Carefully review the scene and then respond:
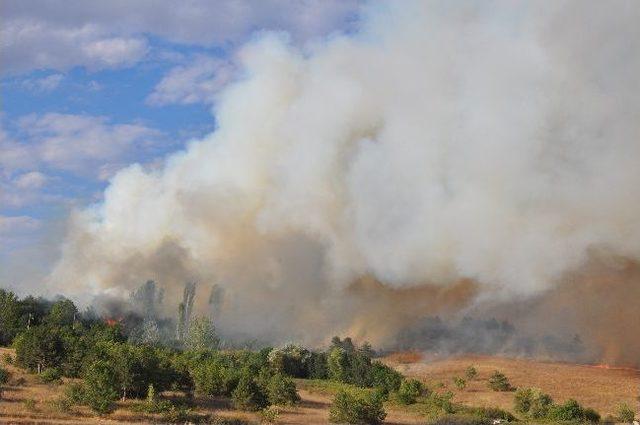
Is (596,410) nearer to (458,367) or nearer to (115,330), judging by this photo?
(458,367)

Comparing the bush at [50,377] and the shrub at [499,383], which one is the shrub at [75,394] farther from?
the shrub at [499,383]

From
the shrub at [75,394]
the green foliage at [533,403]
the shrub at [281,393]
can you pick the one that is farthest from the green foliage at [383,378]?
the shrub at [75,394]

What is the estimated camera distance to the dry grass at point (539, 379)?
188ft

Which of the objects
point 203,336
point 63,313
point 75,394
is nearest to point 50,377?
point 75,394

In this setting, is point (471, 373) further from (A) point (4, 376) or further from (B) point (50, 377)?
(A) point (4, 376)

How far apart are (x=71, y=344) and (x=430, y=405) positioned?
2588 centimetres

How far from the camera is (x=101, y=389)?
39.5 metres

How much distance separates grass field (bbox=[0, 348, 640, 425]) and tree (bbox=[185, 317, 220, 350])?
21.6 m

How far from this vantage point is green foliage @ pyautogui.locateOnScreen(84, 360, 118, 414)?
125 feet

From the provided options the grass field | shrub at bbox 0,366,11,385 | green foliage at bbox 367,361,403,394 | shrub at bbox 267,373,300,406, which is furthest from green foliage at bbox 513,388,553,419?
shrub at bbox 0,366,11,385

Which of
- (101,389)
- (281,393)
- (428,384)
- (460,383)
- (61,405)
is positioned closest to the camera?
(61,405)

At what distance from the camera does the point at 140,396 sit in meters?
43.1

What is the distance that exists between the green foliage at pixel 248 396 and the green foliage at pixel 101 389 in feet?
23.0

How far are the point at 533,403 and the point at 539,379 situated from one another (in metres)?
13.5
